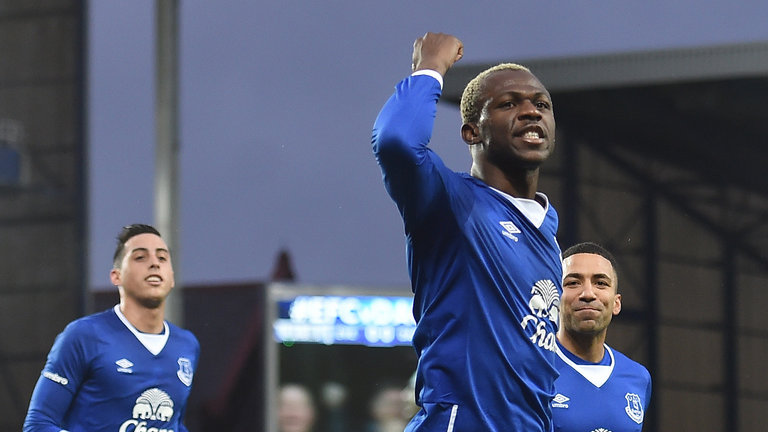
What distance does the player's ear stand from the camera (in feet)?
12.8

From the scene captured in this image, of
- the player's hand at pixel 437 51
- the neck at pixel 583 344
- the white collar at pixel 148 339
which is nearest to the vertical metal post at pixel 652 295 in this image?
the white collar at pixel 148 339

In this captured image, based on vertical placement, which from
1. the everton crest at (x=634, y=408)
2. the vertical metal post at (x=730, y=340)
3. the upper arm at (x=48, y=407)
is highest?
the everton crest at (x=634, y=408)

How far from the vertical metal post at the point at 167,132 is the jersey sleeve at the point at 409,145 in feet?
20.2

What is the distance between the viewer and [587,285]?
5125mm

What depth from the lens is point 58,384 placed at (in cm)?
615

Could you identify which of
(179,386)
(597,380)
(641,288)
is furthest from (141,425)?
(641,288)

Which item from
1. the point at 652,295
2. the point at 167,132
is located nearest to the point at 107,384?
the point at 167,132

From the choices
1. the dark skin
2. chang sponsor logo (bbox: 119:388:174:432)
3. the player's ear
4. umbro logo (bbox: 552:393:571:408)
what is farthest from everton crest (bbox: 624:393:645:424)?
chang sponsor logo (bbox: 119:388:174:432)

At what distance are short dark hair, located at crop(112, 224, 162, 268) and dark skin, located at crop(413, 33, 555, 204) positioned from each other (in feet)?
9.91

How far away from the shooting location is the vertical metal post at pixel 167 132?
980 cm

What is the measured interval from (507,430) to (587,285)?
1511mm

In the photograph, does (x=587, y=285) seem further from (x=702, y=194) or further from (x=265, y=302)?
(x=265, y=302)

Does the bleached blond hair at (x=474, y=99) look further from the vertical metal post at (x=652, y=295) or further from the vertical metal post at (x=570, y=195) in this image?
the vertical metal post at (x=652, y=295)

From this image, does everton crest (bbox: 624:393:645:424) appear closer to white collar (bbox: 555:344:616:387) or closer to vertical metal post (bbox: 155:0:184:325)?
white collar (bbox: 555:344:616:387)
